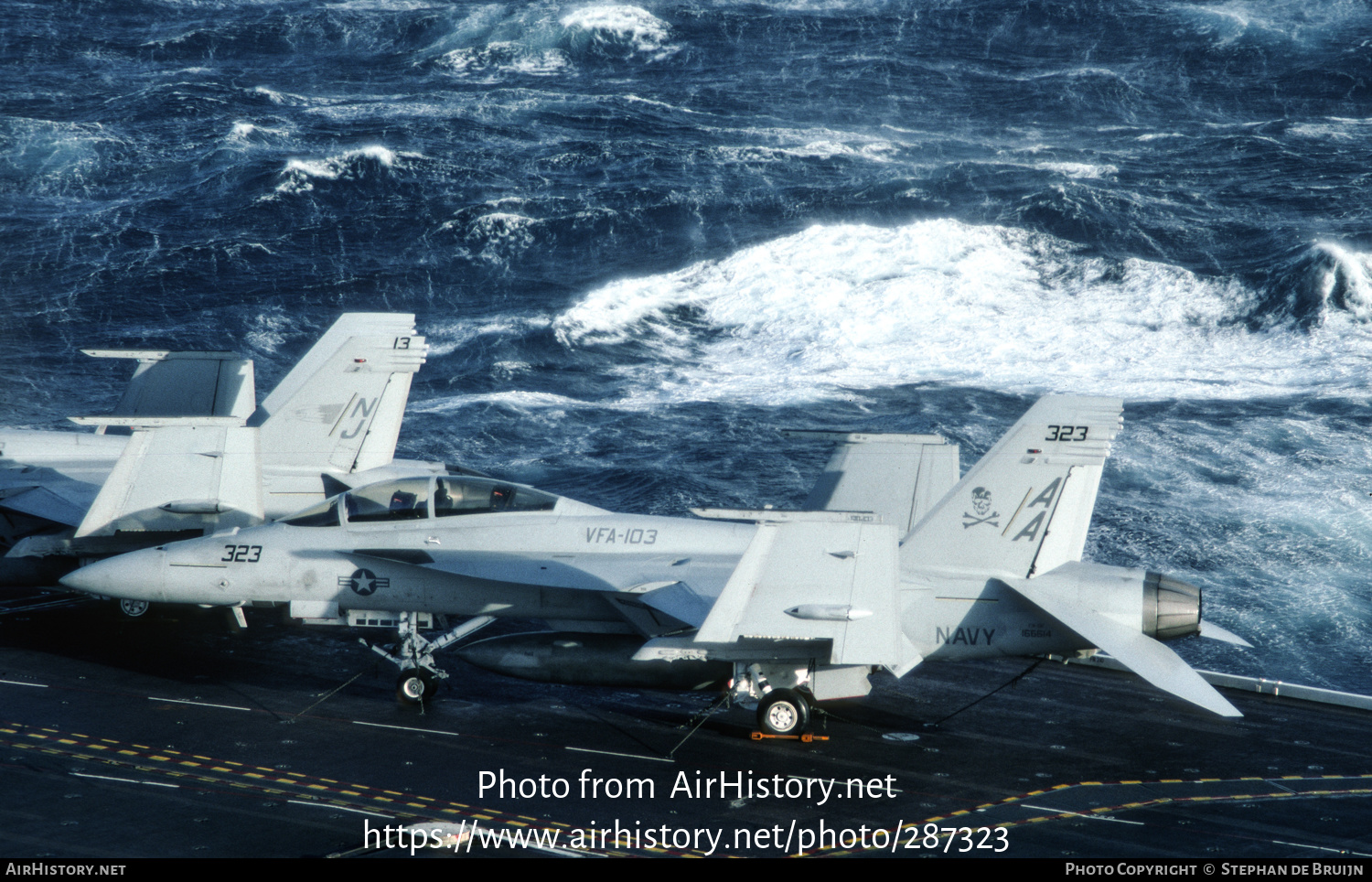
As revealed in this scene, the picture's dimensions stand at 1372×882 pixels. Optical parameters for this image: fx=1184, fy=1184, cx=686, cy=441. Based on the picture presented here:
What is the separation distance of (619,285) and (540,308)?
404 cm

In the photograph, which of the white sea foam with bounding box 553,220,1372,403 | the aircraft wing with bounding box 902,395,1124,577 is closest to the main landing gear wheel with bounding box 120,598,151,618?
the aircraft wing with bounding box 902,395,1124,577

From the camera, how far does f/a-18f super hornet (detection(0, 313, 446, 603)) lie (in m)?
22.0

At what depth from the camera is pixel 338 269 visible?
55.8 m

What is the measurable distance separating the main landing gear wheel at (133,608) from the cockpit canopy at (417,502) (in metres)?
5.95

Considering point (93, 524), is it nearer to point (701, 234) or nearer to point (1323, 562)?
point (1323, 562)

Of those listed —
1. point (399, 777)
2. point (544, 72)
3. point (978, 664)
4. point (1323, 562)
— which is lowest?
point (1323, 562)

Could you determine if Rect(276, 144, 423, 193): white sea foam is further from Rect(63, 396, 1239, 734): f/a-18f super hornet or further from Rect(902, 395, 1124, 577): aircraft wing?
Rect(902, 395, 1124, 577): aircraft wing

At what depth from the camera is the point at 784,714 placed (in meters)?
17.6

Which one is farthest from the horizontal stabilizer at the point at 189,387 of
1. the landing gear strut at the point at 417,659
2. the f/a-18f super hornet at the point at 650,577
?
the landing gear strut at the point at 417,659

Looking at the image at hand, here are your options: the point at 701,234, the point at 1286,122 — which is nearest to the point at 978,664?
the point at 701,234

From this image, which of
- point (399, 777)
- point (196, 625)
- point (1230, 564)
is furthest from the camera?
point (1230, 564)

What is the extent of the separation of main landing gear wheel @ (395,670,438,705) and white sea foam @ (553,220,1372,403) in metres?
29.4

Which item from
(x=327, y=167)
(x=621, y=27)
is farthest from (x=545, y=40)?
(x=327, y=167)

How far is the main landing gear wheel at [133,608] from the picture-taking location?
23094 mm
